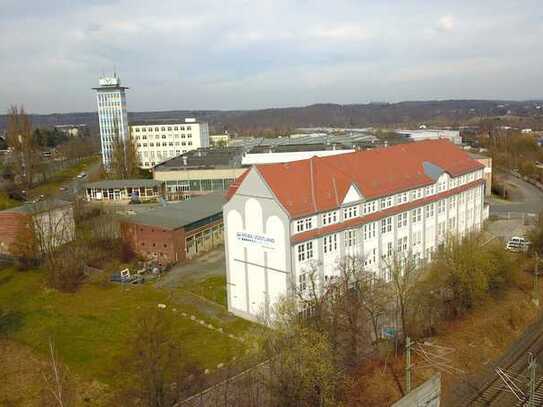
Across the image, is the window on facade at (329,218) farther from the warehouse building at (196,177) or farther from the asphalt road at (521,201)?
the warehouse building at (196,177)

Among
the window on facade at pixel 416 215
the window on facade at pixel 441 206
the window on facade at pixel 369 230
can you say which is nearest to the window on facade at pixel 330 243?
the window on facade at pixel 369 230

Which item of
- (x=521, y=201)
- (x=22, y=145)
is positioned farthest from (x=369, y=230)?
(x=22, y=145)

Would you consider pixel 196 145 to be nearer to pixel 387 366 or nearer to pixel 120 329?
pixel 120 329

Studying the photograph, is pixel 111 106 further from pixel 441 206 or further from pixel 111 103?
pixel 441 206

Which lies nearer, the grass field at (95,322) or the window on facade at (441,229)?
the grass field at (95,322)

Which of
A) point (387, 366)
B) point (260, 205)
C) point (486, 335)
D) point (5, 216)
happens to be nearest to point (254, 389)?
point (387, 366)

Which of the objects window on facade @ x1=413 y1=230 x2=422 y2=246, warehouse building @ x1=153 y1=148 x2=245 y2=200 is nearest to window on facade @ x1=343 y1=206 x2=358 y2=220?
window on facade @ x1=413 y1=230 x2=422 y2=246

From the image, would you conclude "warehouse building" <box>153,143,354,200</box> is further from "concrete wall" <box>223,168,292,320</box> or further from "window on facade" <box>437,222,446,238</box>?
"concrete wall" <box>223,168,292,320</box>
